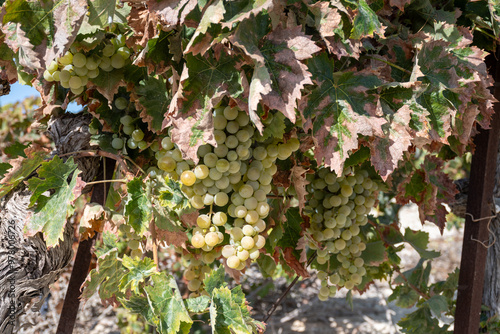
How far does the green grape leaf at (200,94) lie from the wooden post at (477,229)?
1.00m

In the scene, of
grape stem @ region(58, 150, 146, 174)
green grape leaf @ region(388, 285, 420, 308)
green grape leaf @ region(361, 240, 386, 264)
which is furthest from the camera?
green grape leaf @ region(388, 285, 420, 308)

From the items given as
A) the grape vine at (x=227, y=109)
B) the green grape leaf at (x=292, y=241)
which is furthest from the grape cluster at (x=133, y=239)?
the green grape leaf at (x=292, y=241)

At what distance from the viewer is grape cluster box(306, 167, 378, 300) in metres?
1.02

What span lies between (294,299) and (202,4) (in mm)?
2582

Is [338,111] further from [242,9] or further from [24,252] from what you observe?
[24,252]

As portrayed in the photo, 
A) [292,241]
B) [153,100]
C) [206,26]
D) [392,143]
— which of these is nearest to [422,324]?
[292,241]

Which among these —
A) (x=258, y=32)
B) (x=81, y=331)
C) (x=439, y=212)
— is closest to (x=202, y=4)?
(x=258, y=32)

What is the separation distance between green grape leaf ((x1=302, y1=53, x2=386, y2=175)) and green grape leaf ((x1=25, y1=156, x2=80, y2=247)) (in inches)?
18.1

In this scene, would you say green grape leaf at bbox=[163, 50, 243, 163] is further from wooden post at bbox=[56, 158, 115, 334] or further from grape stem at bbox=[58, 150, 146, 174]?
wooden post at bbox=[56, 158, 115, 334]

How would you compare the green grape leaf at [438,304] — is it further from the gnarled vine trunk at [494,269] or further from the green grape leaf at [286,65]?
the green grape leaf at [286,65]

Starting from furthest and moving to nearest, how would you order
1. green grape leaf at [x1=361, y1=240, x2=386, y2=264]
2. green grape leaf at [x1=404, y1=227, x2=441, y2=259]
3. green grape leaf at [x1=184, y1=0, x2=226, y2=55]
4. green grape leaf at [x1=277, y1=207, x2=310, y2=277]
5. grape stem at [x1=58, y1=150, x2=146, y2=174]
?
1. green grape leaf at [x1=404, y1=227, x2=441, y2=259]
2. green grape leaf at [x1=361, y1=240, x2=386, y2=264]
3. green grape leaf at [x1=277, y1=207, x2=310, y2=277]
4. grape stem at [x1=58, y1=150, x2=146, y2=174]
5. green grape leaf at [x1=184, y1=0, x2=226, y2=55]

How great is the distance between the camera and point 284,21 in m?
0.65

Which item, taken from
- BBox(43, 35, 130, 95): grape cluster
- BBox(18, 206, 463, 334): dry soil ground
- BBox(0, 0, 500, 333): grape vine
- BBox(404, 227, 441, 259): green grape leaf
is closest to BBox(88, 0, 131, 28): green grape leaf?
BBox(0, 0, 500, 333): grape vine

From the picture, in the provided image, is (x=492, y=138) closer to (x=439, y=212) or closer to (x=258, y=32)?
(x=439, y=212)
